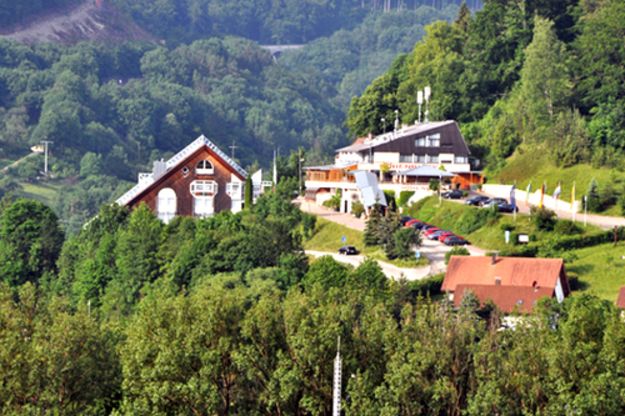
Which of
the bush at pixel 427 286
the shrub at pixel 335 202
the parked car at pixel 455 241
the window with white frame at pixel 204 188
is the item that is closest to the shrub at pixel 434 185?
the shrub at pixel 335 202

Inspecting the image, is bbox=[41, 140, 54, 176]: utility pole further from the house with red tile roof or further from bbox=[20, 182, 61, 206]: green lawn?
A: the house with red tile roof

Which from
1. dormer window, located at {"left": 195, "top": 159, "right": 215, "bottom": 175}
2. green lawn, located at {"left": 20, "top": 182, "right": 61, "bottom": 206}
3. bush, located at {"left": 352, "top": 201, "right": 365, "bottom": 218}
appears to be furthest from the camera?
green lawn, located at {"left": 20, "top": 182, "right": 61, "bottom": 206}

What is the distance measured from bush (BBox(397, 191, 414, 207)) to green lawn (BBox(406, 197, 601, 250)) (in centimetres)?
107

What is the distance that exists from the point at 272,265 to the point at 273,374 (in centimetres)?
2091

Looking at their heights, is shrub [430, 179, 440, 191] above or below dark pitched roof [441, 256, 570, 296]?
above

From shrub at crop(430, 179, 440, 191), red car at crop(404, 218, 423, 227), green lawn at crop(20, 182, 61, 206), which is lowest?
red car at crop(404, 218, 423, 227)

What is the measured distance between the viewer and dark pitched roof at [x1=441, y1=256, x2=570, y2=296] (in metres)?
57.2

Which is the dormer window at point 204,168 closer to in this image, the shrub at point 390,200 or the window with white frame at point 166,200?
the window with white frame at point 166,200

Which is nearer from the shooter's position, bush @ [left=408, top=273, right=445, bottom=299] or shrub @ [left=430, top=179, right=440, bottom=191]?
bush @ [left=408, top=273, right=445, bottom=299]

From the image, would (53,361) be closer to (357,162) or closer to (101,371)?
(101,371)

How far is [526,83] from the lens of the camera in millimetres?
84688

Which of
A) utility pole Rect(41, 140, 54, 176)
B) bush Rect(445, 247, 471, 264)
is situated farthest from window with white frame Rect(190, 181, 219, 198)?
utility pole Rect(41, 140, 54, 176)

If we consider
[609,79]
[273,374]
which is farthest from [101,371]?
[609,79]

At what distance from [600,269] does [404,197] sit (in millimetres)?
17609
